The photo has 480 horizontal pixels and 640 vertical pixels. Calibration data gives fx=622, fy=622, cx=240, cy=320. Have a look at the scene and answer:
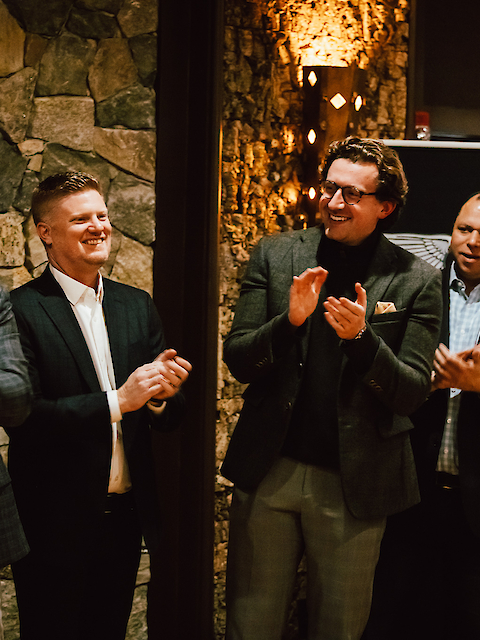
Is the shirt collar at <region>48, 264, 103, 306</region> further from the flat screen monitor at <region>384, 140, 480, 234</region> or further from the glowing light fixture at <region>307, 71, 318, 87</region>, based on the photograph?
the glowing light fixture at <region>307, 71, 318, 87</region>

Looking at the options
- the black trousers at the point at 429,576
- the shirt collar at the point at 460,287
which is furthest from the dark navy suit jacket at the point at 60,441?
the shirt collar at the point at 460,287

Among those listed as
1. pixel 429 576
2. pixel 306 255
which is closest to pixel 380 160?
pixel 306 255

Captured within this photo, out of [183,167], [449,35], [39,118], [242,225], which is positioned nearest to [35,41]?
[39,118]

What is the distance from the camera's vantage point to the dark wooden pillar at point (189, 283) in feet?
9.09

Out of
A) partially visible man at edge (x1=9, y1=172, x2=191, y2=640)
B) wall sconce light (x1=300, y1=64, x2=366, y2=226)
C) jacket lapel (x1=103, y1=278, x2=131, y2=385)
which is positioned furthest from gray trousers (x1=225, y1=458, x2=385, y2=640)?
wall sconce light (x1=300, y1=64, x2=366, y2=226)

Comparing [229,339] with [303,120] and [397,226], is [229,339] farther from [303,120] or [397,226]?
[303,120]

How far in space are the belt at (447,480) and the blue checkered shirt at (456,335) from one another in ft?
0.06

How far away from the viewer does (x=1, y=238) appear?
262 centimetres

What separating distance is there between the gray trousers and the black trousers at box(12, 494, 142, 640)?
0.37 metres

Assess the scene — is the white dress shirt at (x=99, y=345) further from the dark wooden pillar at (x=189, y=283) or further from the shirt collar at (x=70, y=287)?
the dark wooden pillar at (x=189, y=283)

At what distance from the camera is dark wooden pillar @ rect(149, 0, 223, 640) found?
2.77 metres

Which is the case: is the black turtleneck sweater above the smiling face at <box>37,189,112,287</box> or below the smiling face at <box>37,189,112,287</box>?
below

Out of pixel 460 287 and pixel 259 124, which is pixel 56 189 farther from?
pixel 460 287

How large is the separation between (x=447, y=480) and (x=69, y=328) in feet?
4.70
